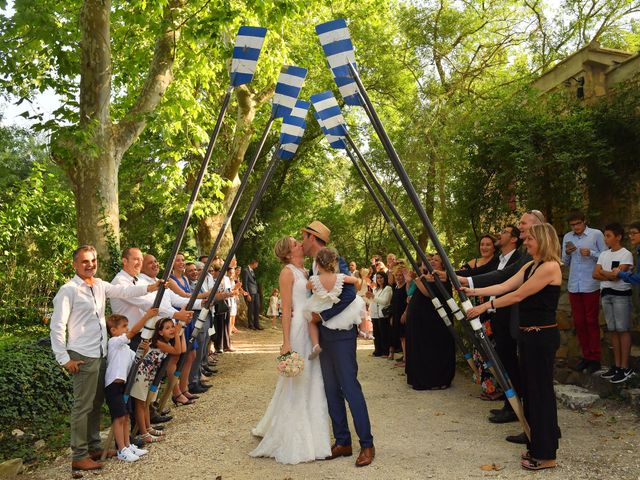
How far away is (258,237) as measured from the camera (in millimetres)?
21250

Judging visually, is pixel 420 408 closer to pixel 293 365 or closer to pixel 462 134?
pixel 293 365

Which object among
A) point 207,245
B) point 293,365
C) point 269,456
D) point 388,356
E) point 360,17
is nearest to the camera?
point 293,365

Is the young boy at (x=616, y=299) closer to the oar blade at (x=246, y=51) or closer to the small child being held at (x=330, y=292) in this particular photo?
the small child being held at (x=330, y=292)

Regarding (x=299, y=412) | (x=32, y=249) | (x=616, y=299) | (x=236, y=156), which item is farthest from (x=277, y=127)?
(x=299, y=412)

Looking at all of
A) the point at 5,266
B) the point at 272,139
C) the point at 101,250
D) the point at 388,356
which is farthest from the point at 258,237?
the point at 101,250

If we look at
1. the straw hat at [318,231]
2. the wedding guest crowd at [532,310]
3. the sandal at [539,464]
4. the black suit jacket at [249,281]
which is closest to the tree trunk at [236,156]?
the black suit jacket at [249,281]

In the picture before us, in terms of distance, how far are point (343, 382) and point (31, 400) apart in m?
3.47

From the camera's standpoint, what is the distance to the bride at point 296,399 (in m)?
5.06

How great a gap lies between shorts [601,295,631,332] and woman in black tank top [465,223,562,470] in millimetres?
2255

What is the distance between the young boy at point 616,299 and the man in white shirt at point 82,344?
5.29 metres

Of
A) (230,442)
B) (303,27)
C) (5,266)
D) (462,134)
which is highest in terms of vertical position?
(303,27)

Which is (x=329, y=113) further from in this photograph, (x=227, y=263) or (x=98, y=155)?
(x=98, y=155)

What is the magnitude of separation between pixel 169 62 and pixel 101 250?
3446 millimetres

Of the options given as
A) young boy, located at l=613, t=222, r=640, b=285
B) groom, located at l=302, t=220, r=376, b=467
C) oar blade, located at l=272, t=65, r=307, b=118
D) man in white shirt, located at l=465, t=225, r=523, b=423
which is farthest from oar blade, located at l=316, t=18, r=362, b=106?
young boy, located at l=613, t=222, r=640, b=285
